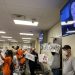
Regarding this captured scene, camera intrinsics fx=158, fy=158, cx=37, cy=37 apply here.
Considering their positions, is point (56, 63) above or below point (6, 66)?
above

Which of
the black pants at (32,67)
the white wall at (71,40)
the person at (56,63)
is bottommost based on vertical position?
the black pants at (32,67)

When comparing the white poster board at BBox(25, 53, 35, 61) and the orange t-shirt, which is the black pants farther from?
the orange t-shirt

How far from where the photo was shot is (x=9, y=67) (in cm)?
602

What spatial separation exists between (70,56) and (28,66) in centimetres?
281

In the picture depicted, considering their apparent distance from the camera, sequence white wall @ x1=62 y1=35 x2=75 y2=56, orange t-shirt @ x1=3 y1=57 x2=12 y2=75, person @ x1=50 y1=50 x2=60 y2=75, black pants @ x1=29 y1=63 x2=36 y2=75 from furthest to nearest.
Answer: black pants @ x1=29 y1=63 x2=36 y2=75 < orange t-shirt @ x1=3 y1=57 x2=12 y2=75 < person @ x1=50 y1=50 x2=60 y2=75 < white wall @ x1=62 y1=35 x2=75 y2=56

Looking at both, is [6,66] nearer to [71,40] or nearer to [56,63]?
[56,63]

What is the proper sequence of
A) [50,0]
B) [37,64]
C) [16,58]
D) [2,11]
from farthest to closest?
[16,58] → [37,64] → [2,11] → [50,0]

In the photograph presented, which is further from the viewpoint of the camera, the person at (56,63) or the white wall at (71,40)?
the person at (56,63)

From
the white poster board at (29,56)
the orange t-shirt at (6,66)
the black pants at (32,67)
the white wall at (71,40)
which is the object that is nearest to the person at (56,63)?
the white wall at (71,40)

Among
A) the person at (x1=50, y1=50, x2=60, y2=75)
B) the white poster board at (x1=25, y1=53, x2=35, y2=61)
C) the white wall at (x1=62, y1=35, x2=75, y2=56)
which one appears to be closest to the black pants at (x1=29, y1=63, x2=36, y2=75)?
the white poster board at (x1=25, y1=53, x2=35, y2=61)

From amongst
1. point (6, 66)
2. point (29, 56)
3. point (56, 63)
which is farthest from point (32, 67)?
point (56, 63)

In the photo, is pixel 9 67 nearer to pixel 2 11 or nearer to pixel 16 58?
pixel 16 58

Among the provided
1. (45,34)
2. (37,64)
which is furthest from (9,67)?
(45,34)

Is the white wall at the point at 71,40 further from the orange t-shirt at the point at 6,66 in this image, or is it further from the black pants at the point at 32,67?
the orange t-shirt at the point at 6,66
